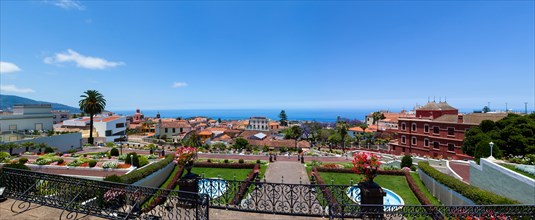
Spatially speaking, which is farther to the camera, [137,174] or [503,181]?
[137,174]

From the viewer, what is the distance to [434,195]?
60.8 ft

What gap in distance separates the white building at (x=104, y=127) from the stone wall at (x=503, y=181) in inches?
2296

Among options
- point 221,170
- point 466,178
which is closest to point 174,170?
point 221,170

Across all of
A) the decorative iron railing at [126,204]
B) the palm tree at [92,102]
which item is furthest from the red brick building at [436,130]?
the palm tree at [92,102]

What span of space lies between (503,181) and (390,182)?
8.09 meters

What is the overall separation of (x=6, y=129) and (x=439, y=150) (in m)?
67.8

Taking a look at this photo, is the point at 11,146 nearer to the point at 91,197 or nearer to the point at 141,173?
the point at 141,173

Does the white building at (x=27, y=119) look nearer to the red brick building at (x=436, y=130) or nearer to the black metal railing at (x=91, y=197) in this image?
the black metal railing at (x=91, y=197)

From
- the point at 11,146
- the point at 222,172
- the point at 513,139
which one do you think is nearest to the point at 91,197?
the point at 222,172

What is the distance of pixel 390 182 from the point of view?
2112 centimetres

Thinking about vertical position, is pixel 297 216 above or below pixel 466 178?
above

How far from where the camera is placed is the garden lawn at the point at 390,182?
18000mm

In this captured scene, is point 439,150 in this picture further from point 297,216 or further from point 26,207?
point 26,207

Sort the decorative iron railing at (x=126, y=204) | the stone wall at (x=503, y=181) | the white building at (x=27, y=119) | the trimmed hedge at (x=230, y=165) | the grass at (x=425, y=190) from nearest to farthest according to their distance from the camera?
the decorative iron railing at (x=126, y=204)
the stone wall at (x=503, y=181)
the grass at (x=425, y=190)
the trimmed hedge at (x=230, y=165)
the white building at (x=27, y=119)
